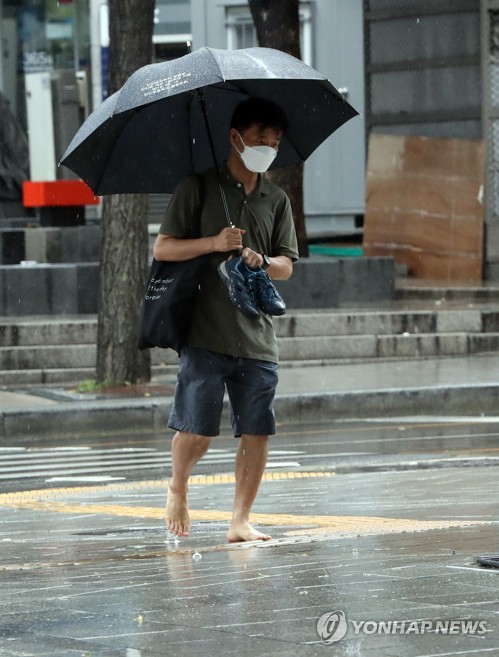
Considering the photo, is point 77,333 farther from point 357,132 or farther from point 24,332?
point 357,132

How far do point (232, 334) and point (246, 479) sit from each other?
1.98 ft

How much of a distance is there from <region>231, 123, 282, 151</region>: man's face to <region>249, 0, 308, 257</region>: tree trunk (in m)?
14.8

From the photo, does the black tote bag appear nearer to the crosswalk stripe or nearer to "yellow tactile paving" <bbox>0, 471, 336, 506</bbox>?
"yellow tactile paving" <bbox>0, 471, 336, 506</bbox>

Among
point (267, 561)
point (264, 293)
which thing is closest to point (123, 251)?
point (264, 293)

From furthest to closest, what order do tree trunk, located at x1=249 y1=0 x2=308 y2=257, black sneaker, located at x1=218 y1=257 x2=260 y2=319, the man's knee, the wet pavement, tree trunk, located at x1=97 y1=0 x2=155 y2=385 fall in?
1. tree trunk, located at x1=249 y1=0 x2=308 y2=257
2. tree trunk, located at x1=97 y1=0 x2=155 y2=385
3. the man's knee
4. black sneaker, located at x1=218 y1=257 x2=260 y2=319
5. the wet pavement

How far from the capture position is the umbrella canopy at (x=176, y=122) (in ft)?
21.6

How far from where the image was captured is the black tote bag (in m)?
6.33

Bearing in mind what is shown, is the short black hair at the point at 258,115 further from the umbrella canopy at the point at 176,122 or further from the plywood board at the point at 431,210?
the plywood board at the point at 431,210

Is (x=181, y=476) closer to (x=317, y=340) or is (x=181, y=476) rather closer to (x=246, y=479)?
(x=246, y=479)

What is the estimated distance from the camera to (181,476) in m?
6.52

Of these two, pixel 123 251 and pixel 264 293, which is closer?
pixel 264 293

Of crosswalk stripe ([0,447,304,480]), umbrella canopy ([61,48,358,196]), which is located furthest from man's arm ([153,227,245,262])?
crosswalk stripe ([0,447,304,480])

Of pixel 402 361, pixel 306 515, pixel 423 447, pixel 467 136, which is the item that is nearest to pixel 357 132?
pixel 467 136

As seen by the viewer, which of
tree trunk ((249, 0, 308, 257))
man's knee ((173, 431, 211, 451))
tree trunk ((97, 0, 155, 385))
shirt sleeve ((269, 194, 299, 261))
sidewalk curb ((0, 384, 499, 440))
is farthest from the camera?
tree trunk ((249, 0, 308, 257))
